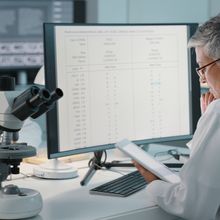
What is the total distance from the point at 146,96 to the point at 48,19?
2177 mm

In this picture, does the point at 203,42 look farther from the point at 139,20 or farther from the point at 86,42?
the point at 139,20

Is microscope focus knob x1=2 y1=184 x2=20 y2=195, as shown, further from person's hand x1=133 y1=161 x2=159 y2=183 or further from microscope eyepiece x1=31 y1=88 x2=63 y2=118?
person's hand x1=133 y1=161 x2=159 y2=183

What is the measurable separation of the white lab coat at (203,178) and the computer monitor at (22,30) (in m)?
2.55

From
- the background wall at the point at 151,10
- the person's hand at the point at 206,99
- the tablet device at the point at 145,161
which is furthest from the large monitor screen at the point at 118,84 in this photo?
the background wall at the point at 151,10

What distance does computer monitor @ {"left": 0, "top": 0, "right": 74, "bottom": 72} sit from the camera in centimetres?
396

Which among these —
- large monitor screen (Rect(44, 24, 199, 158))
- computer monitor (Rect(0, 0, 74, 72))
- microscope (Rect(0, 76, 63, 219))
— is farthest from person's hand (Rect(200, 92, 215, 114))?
computer monitor (Rect(0, 0, 74, 72))

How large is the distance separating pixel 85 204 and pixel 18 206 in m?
0.23

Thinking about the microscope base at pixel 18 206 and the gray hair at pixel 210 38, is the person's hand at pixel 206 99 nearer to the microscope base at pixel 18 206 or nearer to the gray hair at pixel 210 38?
the gray hair at pixel 210 38

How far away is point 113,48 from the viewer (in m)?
1.96

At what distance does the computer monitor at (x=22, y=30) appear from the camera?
156 inches

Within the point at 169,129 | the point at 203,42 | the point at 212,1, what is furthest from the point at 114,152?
the point at 212,1

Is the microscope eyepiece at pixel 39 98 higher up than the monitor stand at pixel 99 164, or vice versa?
the microscope eyepiece at pixel 39 98

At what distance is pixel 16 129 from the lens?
1544mm

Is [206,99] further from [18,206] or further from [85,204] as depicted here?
[18,206]
